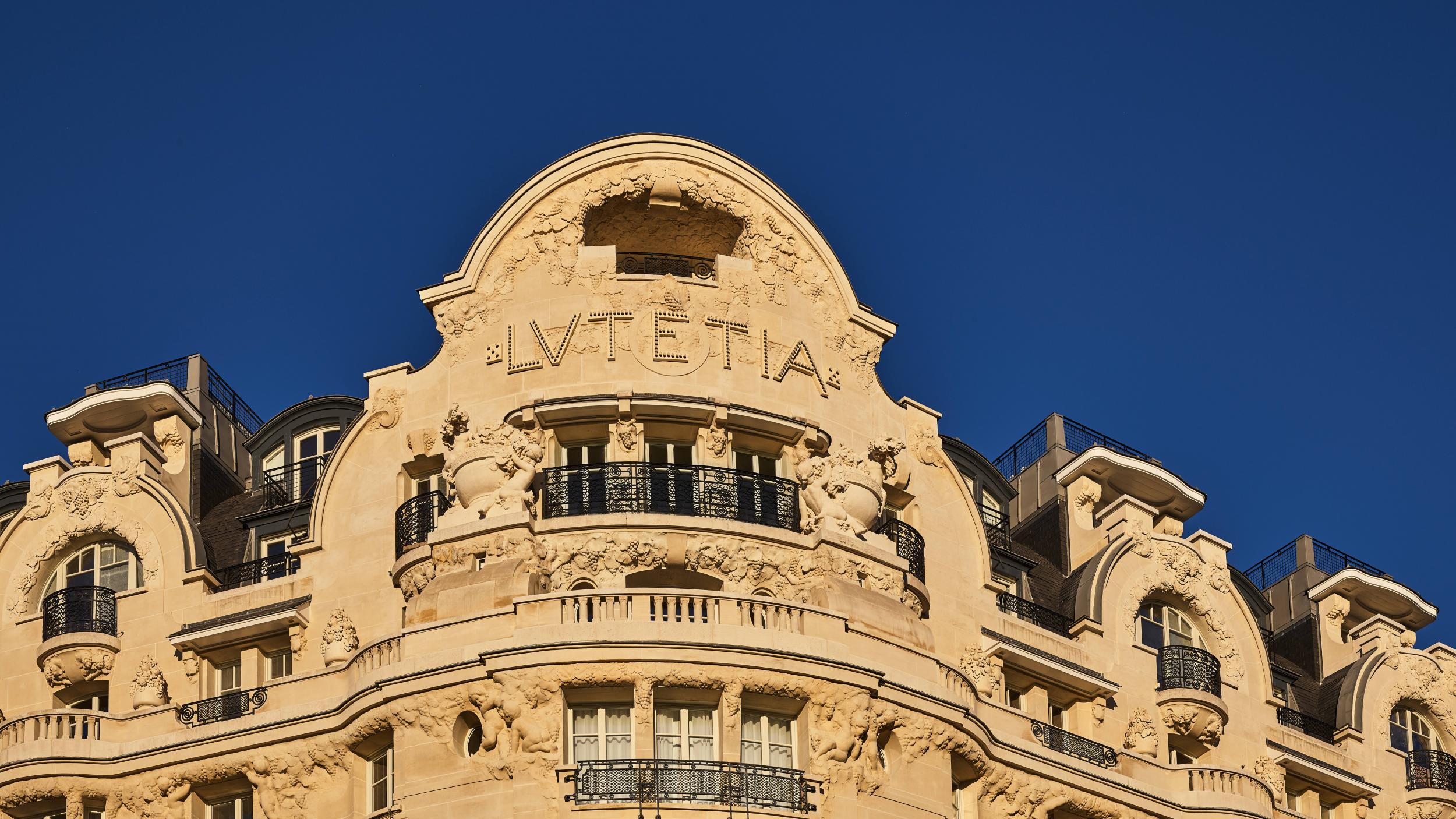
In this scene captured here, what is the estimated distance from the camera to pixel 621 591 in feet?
147

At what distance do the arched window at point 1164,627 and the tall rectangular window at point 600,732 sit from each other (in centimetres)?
1224

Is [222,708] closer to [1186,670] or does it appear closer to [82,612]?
[82,612]

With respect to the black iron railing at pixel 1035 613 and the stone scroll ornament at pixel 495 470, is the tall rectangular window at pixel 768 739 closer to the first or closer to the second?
the stone scroll ornament at pixel 495 470

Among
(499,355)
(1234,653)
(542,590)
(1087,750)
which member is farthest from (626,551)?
(1234,653)

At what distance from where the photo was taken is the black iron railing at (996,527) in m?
54.5

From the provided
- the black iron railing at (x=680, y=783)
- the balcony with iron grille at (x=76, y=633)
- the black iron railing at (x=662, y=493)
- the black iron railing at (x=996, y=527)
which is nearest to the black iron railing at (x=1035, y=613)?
the black iron railing at (x=996, y=527)

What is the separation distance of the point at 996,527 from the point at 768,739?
35.1 feet

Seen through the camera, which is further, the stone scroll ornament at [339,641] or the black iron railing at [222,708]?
the black iron railing at [222,708]

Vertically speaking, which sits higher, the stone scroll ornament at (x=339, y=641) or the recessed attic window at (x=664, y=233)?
the recessed attic window at (x=664, y=233)

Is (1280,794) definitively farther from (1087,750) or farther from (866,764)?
(866,764)

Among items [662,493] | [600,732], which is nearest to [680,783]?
[600,732]

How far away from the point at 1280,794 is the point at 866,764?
11.5 m

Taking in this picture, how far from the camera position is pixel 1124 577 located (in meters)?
53.0

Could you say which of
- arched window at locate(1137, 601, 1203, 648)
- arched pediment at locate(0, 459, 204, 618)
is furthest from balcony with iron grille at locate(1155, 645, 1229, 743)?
arched pediment at locate(0, 459, 204, 618)
